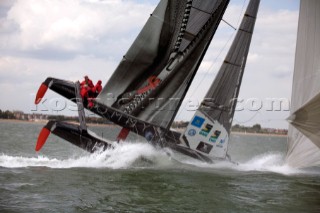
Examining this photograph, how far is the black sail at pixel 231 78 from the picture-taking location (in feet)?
47.6

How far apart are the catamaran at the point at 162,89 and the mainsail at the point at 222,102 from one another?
0.03 m

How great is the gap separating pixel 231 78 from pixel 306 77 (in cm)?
457

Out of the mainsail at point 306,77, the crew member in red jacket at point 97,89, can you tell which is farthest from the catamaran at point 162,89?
the mainsail at point 306,77

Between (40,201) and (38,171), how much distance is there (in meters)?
3.41

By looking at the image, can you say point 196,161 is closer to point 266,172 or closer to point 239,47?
point 266,172

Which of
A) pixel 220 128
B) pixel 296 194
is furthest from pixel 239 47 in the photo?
pixel 296 194

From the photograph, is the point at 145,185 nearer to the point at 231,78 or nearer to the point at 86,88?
the point at 86,88

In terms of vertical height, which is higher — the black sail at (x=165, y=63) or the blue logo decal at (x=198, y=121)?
the black sail at (x=165, y=63)

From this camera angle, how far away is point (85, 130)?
13.4 meters

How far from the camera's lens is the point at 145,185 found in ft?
34.8

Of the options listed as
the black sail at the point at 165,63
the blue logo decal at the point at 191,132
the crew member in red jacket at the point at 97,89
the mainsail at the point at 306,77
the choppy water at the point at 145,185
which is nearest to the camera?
the choppy water at the point at 145,185

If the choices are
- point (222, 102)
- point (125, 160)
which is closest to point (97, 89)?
point (125, 160)

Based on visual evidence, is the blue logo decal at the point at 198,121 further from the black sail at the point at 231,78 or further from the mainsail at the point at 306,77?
the mainsail at the point at 306,77

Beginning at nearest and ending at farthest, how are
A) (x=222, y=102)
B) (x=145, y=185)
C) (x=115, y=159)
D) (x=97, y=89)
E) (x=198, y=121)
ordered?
(x=145, y=185)
(x=115, y=159)
(x=97, y=89)
(x=198, y=121)
(x=222, y=102)
